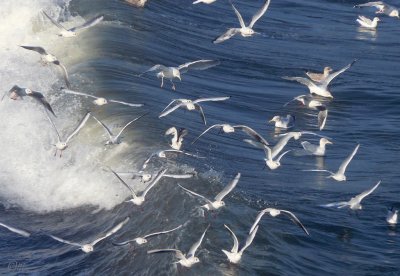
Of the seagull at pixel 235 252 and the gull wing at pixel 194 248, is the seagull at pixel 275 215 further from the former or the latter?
the gull wing at pixel 194 248

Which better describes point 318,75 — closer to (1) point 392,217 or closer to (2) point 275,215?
(1) point 392,217

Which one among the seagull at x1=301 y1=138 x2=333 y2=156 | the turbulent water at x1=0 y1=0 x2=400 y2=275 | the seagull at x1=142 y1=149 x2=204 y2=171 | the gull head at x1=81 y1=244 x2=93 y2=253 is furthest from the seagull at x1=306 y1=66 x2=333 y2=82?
the gull head at x1=81 y1=244 x2=93 y2=253

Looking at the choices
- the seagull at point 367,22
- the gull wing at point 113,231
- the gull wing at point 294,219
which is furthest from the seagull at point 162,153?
the seagull at point 367,22

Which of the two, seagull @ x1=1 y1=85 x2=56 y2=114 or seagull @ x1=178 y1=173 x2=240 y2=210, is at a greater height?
seagull @ x1=178 y1=173 x2=240 y2=210

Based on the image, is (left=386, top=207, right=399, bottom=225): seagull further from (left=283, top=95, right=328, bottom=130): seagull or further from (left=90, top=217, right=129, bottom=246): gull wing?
(left=283, top=95, right=328, bottom=130): seagull

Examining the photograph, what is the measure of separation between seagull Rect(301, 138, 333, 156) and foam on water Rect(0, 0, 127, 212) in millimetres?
3965

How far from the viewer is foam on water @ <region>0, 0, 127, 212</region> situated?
18.7 meters

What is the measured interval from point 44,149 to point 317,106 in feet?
20.2

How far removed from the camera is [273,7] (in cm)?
3666

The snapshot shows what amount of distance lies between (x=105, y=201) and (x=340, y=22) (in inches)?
754

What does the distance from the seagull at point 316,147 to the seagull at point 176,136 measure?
2.43 metres

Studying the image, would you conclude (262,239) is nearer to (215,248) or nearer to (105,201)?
(215,248)

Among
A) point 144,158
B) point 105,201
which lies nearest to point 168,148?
point 144,158

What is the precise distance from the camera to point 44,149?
20859mm
